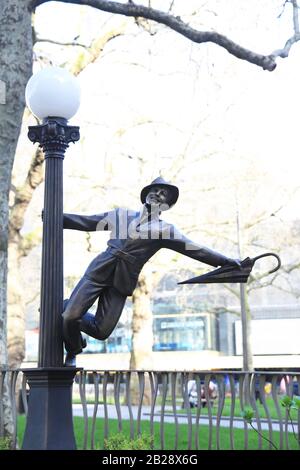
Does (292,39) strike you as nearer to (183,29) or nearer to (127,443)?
(183,29)

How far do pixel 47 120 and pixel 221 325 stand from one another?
51.1m

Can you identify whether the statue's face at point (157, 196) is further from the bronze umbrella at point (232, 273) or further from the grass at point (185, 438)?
the grass at point (185, 438)

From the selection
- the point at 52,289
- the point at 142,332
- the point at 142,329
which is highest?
the point at 142,329

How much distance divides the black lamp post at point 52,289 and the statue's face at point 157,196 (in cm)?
79

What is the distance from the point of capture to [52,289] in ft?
18.1

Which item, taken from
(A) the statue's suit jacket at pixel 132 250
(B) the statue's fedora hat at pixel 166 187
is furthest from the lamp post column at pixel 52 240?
(B) the statue's fedora hat at pixel 166 187

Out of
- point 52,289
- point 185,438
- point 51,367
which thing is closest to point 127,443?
point 51,367

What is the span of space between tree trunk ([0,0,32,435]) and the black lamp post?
161 inches

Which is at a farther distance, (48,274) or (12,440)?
(12,440)

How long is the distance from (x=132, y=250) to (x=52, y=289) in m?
0.75

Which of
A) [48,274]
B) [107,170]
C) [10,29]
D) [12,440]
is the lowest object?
[12,440]

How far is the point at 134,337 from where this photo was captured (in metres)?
25.5
